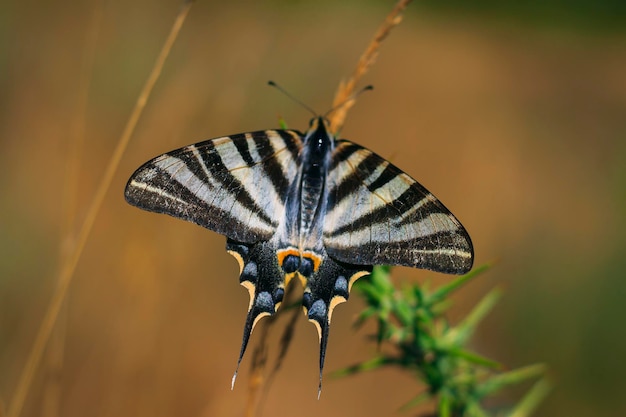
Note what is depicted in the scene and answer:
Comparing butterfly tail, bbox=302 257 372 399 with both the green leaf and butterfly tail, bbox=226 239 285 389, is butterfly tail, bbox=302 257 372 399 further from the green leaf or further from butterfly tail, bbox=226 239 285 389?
the green leaf

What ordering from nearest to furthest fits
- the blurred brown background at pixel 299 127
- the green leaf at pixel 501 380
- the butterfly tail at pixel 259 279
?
the butterfly tail at pixel 259 279
the green leaf at pixel 501 380
the blurred brown background at pixel 299 127

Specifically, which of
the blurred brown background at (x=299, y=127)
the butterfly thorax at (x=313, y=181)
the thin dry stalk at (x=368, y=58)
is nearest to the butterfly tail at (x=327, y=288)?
the butterfly thorax at (x=313, y=181)

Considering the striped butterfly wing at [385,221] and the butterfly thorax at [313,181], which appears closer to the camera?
the striped butterfly wing at [385,221]

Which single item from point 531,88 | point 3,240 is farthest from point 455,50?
point 3,240

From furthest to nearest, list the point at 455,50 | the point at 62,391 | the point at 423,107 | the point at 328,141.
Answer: the point at 455,50
the point at 423,107
the point at 62,391
the point at 328,141

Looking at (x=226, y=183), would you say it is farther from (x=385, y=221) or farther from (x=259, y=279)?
(x=385, y=221)

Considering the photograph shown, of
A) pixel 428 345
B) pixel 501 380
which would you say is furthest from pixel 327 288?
pixel 501 380

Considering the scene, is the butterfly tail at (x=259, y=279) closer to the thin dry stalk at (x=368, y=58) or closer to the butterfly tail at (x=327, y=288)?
the butterfly tail at (x=327, y=288)

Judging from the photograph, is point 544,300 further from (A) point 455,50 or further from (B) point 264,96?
(A) point 455,50

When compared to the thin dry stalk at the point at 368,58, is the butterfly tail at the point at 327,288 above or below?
below
